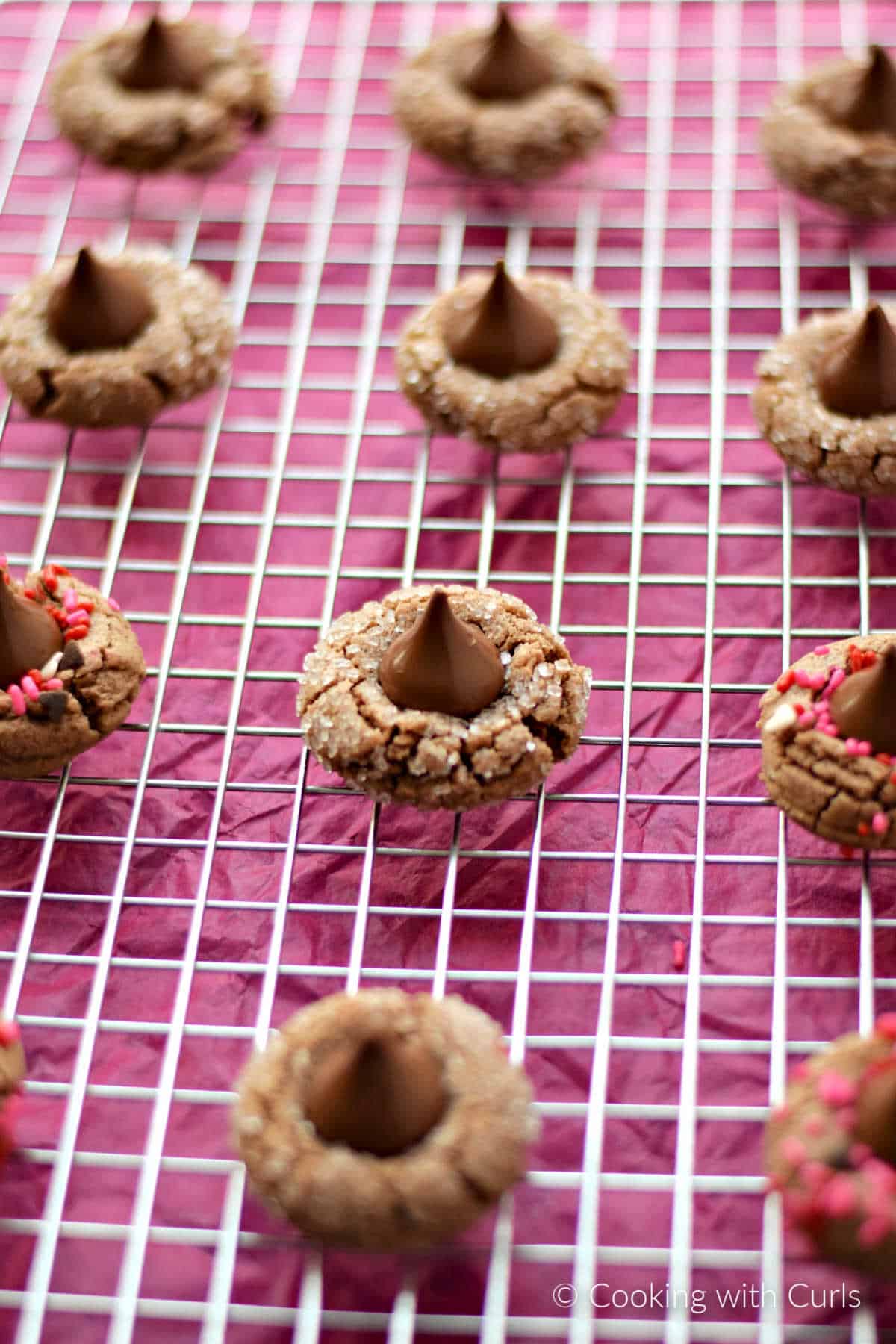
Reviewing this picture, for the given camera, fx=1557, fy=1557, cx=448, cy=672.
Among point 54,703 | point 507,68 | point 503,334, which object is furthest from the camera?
point 507,68

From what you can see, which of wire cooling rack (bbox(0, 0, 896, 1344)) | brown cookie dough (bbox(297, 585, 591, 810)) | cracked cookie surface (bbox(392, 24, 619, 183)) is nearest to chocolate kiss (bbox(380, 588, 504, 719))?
brown cookie dough (bbox(297, 585, 591, 810))

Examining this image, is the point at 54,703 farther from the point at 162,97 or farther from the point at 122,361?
the point at 162,97

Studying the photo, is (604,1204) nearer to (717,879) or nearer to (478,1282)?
(478,1282)

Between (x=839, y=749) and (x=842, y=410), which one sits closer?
(x=839, y=749)

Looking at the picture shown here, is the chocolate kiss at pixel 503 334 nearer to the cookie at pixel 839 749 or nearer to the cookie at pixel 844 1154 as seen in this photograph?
the cookie at pixel 839 749

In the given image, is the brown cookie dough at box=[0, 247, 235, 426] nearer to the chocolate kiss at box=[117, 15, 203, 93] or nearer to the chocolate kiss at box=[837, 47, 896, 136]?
the chocolate kiss at box=[117, 15, 203, 93]

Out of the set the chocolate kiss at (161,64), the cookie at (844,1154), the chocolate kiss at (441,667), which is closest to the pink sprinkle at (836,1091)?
the cookie at (844,1154)

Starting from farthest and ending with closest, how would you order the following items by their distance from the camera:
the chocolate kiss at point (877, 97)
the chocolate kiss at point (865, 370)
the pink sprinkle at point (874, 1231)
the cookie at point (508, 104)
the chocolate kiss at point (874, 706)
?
the cookie at point (508, 104)
the chocolate kiss at point (877, 97)
the chocolate kiss at point (865, 370)
the chocolate kiss at point (874, 706)
the pink sprinkle at point (874, 1231)

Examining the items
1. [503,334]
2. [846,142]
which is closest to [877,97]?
[846,142]
